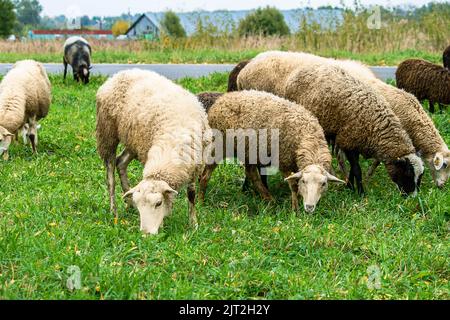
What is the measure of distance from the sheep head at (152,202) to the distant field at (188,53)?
12.3 meters

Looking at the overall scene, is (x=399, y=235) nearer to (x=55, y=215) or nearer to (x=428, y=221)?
(x=428, y=221)

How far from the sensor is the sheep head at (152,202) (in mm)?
5391

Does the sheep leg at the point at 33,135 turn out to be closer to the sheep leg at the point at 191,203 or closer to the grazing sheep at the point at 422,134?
the sheep leg at the point at 191,203

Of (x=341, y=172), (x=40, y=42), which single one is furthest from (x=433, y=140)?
(x=40, y=42)

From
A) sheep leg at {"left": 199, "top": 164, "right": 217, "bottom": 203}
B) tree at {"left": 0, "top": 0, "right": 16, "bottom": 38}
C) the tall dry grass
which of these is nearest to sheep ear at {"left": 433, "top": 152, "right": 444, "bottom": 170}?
sheep leg at {"left": 199, "top": 164, "right": 217, "bottom": 203}

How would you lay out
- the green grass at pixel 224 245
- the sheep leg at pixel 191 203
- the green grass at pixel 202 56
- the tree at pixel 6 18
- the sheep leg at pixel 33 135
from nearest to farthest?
the green grass at pixel 224 245
the sheep leg at pixel 191 203
the sheep leg at pixel 33 135
the green grass at pixel 202 56
the tree at pixel 6 18

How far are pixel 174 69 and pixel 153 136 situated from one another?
451 inches

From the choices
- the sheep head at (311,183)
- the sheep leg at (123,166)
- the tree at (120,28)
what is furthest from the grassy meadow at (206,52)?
the tree at (120,28)

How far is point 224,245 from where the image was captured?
17.7ft

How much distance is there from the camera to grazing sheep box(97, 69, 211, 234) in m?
5.48

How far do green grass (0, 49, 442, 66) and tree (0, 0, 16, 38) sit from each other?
A: 25.3 meters

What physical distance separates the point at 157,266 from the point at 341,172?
425 cm

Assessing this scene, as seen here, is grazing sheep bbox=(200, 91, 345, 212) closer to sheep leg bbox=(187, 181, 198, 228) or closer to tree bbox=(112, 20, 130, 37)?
sheep leg bbox=(187, 181, 198, 228)

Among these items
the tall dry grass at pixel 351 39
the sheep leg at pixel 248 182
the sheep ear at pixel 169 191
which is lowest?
the sheep leg at pixel 248 182
